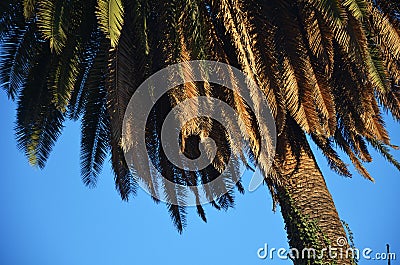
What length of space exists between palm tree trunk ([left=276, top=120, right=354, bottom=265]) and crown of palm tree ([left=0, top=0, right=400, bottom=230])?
0.68ft

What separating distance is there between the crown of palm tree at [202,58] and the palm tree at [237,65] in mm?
16

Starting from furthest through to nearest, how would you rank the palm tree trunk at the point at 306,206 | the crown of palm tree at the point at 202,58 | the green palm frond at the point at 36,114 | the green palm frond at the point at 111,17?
the green palm frond at the point at 36,114, the palm tree trunk at the point at 306,206, the crown of palm tree at the point at 202,58, the green palm frond at the point at 111,17

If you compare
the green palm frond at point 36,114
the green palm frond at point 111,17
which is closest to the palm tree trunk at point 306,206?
the green palm frond at point 111,17

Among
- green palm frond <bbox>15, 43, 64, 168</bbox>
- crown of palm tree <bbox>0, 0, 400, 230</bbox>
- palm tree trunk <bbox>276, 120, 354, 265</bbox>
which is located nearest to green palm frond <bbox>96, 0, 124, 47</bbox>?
crown of palm tree <bbox>0, 0, 400, 230</bbox>

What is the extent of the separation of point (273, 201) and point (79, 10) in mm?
4102

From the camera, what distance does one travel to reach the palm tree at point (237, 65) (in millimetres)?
7496

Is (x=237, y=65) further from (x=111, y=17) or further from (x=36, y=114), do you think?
(x=36, y=114)

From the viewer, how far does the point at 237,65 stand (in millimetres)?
8211

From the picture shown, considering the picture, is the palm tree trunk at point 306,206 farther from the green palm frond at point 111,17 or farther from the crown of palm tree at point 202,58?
the green palm frond at point 111,17

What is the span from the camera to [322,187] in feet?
28.1

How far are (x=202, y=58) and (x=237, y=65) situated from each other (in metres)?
0.88

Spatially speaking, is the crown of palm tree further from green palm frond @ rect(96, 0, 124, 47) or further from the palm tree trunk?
the palm tree trunk

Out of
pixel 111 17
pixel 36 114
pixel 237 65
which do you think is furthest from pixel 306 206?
pixel 36 114

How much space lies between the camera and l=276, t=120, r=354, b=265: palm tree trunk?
797cm
